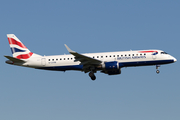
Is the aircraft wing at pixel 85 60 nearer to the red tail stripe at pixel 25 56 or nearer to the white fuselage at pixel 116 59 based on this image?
the white fuselage at pixel 116 59

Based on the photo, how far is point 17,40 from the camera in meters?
55.8

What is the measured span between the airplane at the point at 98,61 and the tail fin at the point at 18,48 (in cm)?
150

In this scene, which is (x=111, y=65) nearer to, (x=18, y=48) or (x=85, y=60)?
(x=85, y=60)

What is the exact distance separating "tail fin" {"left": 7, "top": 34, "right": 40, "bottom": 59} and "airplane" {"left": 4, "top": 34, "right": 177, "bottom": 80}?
150cm

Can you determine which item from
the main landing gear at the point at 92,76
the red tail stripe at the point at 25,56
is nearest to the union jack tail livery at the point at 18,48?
the red tail stripe at the point at 25,56

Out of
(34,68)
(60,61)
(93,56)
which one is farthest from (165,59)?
(34,68)

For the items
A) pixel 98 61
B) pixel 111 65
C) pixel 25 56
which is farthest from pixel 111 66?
pixel 25 56

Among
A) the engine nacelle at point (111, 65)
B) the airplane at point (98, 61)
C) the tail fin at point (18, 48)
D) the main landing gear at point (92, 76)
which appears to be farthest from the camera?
the tail fin at point (18, 48)

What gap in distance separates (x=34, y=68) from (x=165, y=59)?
884 inches

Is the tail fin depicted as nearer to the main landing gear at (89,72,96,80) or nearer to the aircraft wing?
the aircraft wing

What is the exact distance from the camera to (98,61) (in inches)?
1925

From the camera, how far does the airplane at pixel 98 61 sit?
161ft

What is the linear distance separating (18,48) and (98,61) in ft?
51.7

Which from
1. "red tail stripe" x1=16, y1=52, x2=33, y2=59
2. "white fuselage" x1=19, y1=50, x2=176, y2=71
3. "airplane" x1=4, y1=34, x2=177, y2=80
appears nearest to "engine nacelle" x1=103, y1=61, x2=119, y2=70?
"airplane" x1=4, y1=34, x2=177, y2=80
